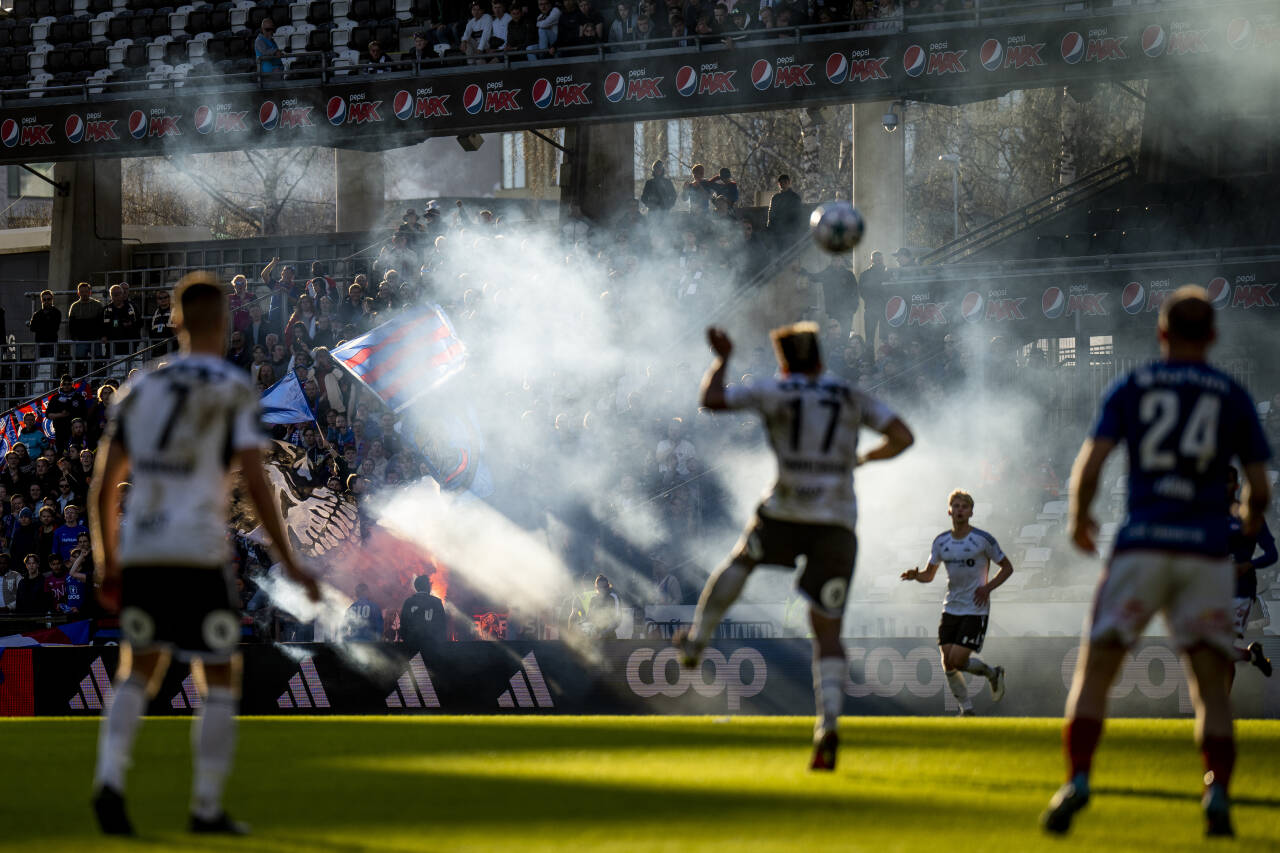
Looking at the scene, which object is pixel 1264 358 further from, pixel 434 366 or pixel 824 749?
pixel 824 749

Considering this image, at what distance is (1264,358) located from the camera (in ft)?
70.6

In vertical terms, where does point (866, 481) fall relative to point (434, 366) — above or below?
below

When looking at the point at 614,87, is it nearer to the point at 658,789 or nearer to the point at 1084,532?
the point at 658,789

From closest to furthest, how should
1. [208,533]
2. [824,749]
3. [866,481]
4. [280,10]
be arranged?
[208,533], [824,749], [866,481], [280,10]

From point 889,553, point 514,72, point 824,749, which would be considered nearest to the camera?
point 824,749

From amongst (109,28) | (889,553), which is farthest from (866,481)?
(109,28)

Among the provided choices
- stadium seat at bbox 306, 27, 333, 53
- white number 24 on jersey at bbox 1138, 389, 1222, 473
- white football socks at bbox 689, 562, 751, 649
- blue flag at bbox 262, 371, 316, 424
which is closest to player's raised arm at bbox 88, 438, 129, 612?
white football socks at bbox 689, 562, 751, 649

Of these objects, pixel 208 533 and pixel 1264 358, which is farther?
pixel 1264 358

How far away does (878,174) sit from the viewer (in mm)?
28188

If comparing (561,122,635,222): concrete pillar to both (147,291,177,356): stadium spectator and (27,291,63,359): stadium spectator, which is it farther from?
(27,291,63,359): stadium spectator

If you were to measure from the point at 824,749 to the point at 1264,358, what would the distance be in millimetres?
15231

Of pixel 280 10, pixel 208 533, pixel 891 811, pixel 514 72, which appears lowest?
pixel 891 811

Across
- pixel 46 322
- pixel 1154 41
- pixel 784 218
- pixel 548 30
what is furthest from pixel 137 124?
pixel 1154 41

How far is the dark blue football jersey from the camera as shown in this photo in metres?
6.27
